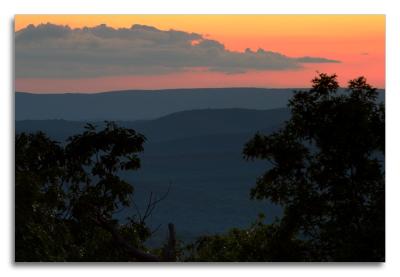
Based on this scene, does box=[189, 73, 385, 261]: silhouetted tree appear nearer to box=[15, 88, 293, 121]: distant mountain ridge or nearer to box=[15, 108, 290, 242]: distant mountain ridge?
box=[15, 108, 290, 242]: distant mountain ridge

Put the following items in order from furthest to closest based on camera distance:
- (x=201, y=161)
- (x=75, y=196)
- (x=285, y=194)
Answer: (x=75, y=196)
(x=285, y=194)
(x=201, y=161)

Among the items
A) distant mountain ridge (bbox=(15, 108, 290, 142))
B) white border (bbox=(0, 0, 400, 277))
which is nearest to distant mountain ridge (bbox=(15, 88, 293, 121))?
distant mountain ridge (bbox=(15, 108, 290, 142))

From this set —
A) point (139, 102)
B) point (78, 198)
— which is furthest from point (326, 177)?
point (78, 198)

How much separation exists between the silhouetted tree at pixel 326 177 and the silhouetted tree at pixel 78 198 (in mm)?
850

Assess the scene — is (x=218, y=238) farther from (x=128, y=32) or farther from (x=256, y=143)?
(x=128, y=32)

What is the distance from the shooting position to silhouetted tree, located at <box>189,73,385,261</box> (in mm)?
11852

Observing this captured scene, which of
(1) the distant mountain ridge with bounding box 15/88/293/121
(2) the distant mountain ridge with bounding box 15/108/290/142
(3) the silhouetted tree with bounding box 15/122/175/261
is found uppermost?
(1) the distant mountain ridge with bounding box 15/88/293/121

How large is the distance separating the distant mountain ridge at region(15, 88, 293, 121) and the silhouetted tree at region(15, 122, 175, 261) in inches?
10.8


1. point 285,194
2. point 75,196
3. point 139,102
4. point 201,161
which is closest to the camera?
point 139,102
